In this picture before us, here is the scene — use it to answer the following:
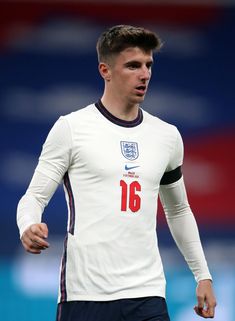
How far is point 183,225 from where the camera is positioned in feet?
12.0

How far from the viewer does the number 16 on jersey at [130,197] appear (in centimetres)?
332

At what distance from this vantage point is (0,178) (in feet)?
19.9

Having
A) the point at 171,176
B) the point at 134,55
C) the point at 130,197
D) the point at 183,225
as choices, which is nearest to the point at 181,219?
the point at 183,225

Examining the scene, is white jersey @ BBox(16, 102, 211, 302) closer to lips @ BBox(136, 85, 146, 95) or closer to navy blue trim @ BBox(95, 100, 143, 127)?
navy blue trim @ BBox(95, 100, 143, 127)

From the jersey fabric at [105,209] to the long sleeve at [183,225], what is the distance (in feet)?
0.74

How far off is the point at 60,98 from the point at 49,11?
53 centimetres

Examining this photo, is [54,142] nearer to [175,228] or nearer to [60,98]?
[175,228]

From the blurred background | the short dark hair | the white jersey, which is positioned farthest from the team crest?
the blurred background

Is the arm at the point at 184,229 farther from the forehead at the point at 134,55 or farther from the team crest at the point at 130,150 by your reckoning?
the forehead at the point at 134,55

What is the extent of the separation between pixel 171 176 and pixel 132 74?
401mm

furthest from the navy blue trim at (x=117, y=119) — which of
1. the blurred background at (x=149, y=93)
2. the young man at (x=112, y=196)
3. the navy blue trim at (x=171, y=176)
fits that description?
the blurred background at (x=149, y=93)

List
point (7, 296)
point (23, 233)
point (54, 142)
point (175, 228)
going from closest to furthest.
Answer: point (23, 233)
point (54, 142)
point (175, 228)
point (7, 296)

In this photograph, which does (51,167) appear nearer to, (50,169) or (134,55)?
(50,169)

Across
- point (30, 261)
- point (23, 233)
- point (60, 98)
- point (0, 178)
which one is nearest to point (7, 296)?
point (30, 261)
